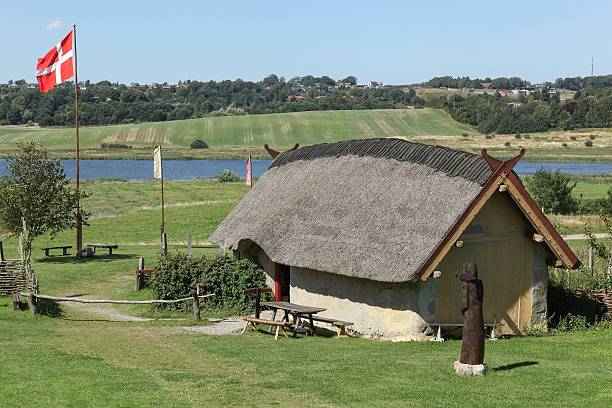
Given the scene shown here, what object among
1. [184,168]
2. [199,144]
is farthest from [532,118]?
[184,168]

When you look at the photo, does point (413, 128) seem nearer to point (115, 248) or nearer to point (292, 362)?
point (115, 248)

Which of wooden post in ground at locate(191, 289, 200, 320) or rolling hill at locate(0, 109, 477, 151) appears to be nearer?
wooden post in ground at locate(191, 289, 200, 320)

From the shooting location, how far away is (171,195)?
249 feet

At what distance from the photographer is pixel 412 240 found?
74.4 ft

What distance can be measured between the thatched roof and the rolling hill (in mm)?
133482

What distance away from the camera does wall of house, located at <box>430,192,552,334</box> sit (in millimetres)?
23172

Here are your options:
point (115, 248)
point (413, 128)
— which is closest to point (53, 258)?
point (115, 248)

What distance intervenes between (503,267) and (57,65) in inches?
956

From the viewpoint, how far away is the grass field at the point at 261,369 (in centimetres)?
1560

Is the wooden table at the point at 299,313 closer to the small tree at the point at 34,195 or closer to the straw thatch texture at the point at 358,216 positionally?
the straw thatch texture at the point at 358,216

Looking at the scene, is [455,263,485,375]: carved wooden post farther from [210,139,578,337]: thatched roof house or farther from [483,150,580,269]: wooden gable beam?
[483,150,580,269]: wooden gable beam

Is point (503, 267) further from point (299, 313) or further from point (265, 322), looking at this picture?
point (265, 322)

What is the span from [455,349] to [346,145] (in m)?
9.36

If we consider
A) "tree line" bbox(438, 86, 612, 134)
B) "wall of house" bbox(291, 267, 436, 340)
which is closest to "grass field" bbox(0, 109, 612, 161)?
"tree line" bbox(438, 86, 612, 134)
